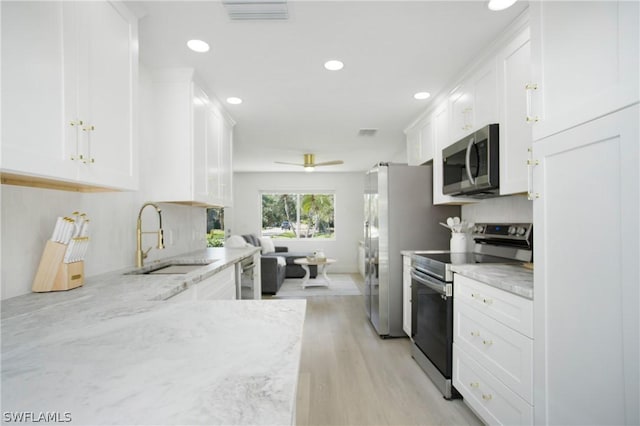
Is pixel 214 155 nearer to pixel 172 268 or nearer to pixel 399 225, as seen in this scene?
pixel 172 268

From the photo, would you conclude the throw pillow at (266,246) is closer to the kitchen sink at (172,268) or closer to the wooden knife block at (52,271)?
the kitchen sink at (172,268)

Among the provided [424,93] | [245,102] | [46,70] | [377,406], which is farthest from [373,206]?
[46,70]

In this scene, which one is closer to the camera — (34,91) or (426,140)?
(34,91)

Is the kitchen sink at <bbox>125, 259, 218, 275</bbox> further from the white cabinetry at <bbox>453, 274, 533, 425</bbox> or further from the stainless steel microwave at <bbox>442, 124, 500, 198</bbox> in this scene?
the stainless steel microwave at <bbox>442, 124, 500, 198</bbox>

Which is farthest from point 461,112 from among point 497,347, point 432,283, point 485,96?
point 497,347

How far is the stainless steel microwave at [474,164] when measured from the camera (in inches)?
83.2

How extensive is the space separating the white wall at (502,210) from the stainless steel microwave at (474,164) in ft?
0.72

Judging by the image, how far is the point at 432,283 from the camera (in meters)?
2.45

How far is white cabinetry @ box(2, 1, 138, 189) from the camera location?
1009 mm

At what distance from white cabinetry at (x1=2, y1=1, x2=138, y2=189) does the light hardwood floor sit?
1.85 m

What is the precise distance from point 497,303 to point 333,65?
1.96m

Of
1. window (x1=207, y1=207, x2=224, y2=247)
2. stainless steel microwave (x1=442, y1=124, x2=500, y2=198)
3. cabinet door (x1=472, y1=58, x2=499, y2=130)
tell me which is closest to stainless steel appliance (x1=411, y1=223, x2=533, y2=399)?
stainless steel microwave (x1=442, y1=124, x2=500, y2=198)

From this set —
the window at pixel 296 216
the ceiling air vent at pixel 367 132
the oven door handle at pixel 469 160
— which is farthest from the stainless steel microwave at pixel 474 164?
the window at pixel 296 216

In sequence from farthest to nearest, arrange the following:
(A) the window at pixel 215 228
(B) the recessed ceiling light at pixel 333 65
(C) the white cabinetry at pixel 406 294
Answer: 1. (A) the window at pixel 215 228
2. (C) the white cabinetry at pixel 406 294
3. (B) the recessed ceiling light at pixel 333 65
